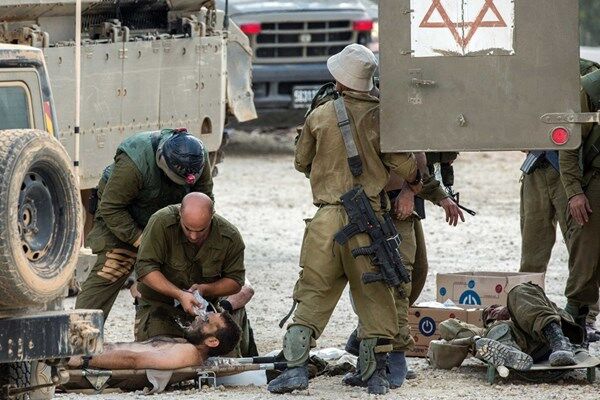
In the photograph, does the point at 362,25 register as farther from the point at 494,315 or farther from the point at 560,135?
the point at 560,135

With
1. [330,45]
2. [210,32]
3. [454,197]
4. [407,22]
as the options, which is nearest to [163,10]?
[210,32]

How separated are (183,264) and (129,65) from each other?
388 cm

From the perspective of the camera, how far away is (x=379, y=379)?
30.2 feet

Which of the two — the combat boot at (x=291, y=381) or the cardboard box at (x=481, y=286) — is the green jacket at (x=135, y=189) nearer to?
the combat boot at (x=291, y=381)

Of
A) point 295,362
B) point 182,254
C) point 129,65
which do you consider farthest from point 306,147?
point 129,65

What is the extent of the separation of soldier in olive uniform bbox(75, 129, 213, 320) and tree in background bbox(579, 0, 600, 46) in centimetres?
1627

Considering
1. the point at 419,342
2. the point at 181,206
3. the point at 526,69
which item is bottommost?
the point at 419,342

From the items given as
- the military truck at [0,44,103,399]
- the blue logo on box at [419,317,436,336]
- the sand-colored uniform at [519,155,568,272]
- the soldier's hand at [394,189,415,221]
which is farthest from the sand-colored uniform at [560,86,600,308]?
the military truck at [0,44,103,399]

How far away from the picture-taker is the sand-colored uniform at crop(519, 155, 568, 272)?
37.2 ft

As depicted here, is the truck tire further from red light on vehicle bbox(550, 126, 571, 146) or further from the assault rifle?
red light on vehicle bbox(550, 126, 571, 146)

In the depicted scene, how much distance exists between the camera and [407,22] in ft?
28.8

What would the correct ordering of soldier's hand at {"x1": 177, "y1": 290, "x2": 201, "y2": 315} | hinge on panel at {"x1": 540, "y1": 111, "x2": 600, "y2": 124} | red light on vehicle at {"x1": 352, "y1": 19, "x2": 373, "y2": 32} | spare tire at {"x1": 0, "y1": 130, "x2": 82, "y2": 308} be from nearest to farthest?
spare tire at {"x1": 0, "y1": 130, "x2": 82, "y2": 308} < hinge on panel at {"x1": 540, "y1": 111, "x2": 600, "y2": 124} < soldier's hand at {"x1": 177, "y1": 290, "x2": 201, "y2": 315} < red light on vehicle at {"x1": 352, "y1": 19, "x2": 373, "y2": 32}

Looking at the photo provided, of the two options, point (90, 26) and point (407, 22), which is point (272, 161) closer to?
point (90, 26)

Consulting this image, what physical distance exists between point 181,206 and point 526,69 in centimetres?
208
